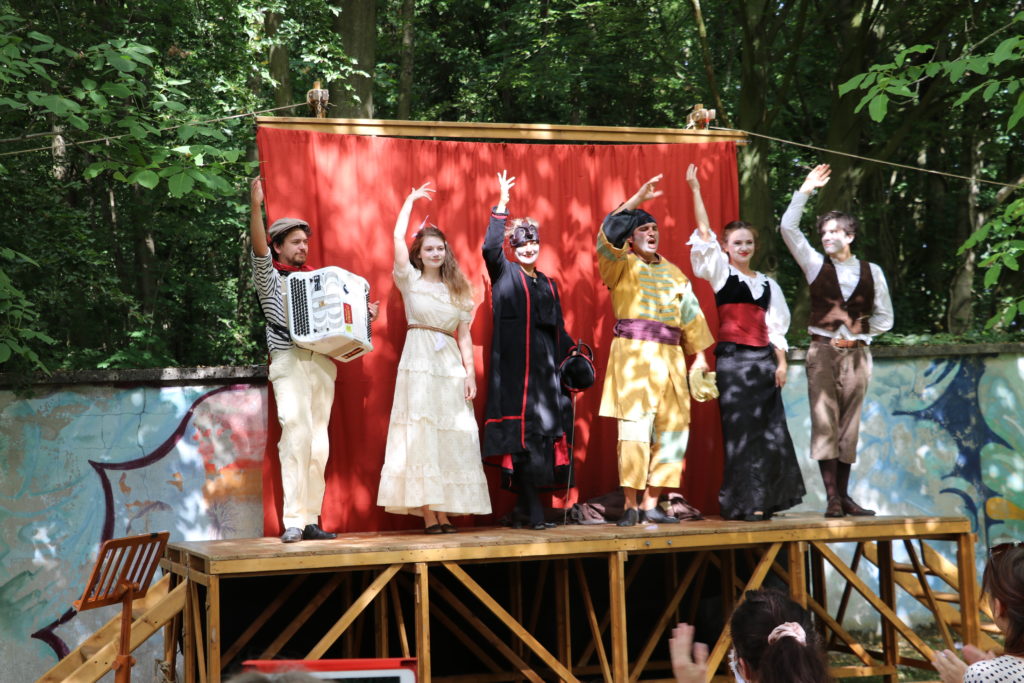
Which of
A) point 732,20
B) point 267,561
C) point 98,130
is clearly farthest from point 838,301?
point 732,20

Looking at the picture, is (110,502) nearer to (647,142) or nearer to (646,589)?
(646,589)

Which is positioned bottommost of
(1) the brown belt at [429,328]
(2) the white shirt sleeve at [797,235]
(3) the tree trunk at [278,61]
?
(1) the brown belt at [429,328]

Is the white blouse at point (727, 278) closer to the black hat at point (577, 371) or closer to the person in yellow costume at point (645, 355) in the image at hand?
the person in yellow costume at point (645, 355)

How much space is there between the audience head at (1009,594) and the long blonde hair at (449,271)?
375cm

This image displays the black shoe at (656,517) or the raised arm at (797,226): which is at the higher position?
the raised arm at (797,226)

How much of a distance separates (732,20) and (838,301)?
23.4ft

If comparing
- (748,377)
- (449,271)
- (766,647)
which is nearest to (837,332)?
(748,377)

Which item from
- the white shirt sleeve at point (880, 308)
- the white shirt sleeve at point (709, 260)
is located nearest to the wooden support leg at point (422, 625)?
the white shirt sleeve at point (709, 260)

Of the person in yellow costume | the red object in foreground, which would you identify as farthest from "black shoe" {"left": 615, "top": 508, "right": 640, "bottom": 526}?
the red object in foreground

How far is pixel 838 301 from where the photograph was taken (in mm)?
6098

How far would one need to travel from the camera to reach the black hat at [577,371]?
241 inches

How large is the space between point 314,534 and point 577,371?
166 centimetres

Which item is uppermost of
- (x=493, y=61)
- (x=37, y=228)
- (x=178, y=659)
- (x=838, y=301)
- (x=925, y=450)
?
(x=493, y=61)

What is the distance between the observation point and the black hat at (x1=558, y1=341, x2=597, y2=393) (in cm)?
612
